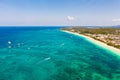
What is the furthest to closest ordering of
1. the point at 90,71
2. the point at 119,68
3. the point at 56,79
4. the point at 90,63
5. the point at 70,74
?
the point at 90,63 → the point at 119,68 → the point at 90,71 → the point at 70,74 → the point at 56,79

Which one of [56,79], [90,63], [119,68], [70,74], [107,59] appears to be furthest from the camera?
[107,59]

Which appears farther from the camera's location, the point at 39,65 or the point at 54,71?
the point at 39,65

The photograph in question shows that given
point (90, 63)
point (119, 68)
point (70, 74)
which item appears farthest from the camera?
point (90, 63)

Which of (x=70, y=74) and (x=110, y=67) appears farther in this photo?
(x=110, y=67)

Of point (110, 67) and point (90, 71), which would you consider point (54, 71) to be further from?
point (110, 67)

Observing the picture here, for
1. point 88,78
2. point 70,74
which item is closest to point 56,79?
point 70,74

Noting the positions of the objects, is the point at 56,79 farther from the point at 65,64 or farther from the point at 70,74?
the point at 65,64

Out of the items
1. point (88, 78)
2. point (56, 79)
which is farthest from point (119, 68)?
point (56, 79)

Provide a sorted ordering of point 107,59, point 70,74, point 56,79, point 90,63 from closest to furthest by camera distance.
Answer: point 56,79 → point 70,74 → point 90,63 → point 107,59
